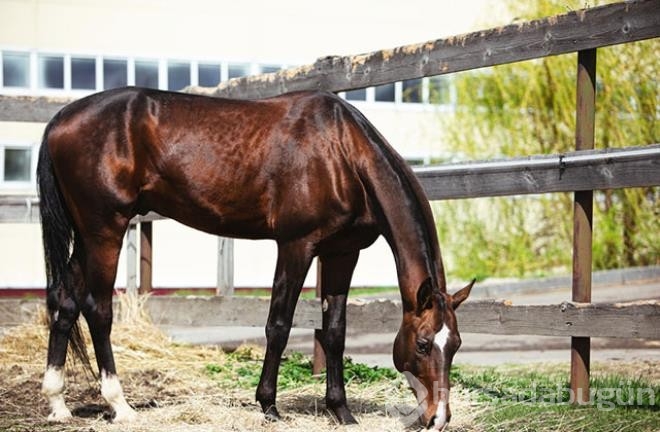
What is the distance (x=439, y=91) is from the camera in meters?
17.2

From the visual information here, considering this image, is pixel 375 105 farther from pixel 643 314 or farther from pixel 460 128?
pixel 643 314

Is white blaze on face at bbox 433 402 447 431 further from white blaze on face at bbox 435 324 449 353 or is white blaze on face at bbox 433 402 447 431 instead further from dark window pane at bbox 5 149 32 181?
dark window pane at bbox 5 149 32 181

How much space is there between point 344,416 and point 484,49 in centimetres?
240

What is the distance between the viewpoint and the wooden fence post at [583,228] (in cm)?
531

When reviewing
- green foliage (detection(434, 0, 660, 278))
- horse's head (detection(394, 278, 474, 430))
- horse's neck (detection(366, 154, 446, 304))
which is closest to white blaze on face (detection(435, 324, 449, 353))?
horse's head (detection(394, 278, 474, 430))

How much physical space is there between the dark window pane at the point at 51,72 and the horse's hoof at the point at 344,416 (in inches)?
470

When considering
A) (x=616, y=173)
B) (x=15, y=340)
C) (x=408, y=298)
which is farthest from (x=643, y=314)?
(x=15, y=340)

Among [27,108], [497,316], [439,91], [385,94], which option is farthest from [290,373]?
[385,94]

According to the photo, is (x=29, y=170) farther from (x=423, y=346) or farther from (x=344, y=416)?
(x=423, y=346)

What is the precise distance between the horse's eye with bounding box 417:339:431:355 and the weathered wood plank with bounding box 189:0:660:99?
6.65 ft

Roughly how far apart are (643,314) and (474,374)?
1.81 meters

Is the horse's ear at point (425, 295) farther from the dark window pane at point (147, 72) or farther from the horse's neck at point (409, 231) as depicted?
the dark window pane at point (147, 72)

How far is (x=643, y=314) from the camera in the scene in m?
4.89

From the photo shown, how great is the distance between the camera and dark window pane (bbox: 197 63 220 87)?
1645 centimetres
